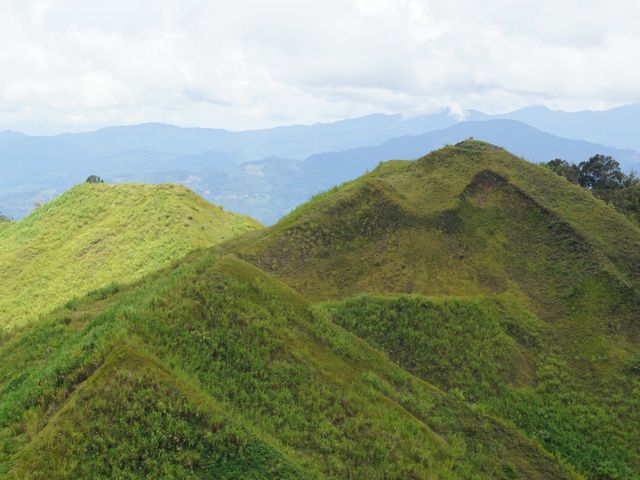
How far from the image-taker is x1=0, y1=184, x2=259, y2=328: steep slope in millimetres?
39875

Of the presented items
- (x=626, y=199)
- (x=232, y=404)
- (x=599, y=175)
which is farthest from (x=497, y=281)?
(x=599, y=175)

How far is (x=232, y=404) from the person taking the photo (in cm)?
1209

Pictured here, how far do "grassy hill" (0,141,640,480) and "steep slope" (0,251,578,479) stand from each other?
51 millimetres

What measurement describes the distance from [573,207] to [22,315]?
1541 inches

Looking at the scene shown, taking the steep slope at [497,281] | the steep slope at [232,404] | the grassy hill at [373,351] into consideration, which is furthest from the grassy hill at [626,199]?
the steep slope at [232,404]

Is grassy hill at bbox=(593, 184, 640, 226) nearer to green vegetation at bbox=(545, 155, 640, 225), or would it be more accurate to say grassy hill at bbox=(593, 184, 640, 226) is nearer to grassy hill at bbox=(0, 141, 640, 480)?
green vegetation at bbox=(545, 155, 640, 225)

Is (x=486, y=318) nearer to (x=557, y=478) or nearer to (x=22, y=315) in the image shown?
(x=557, y=478)

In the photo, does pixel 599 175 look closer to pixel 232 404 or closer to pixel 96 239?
→ pixel 96 239

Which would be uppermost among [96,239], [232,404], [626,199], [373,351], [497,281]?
[626,199]

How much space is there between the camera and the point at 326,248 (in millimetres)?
26375

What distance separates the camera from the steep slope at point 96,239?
39.9 metres

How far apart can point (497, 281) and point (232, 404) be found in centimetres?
1736

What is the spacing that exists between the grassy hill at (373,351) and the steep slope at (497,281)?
0.32 feet

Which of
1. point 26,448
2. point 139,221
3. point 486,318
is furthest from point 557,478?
point 139,221
